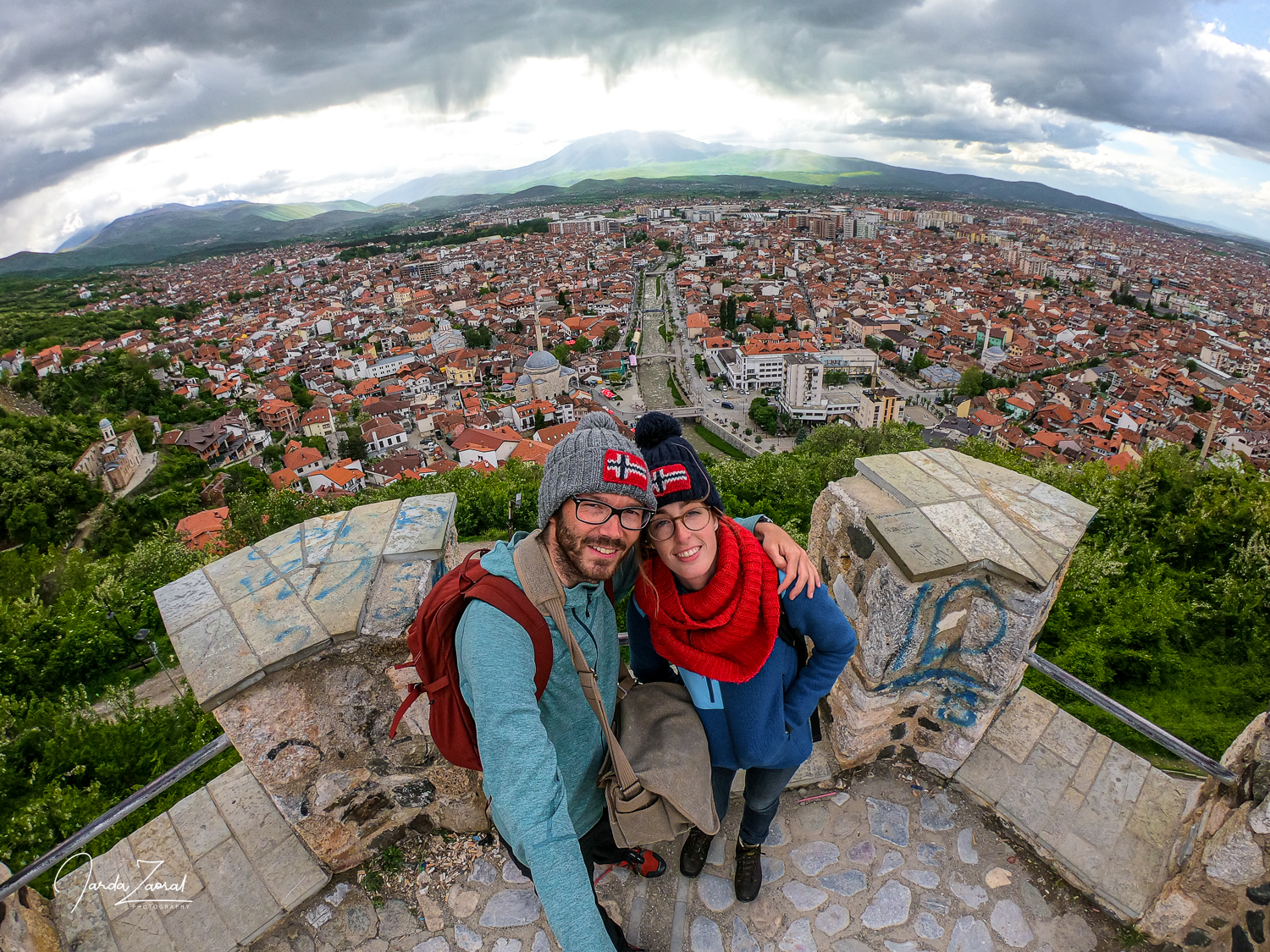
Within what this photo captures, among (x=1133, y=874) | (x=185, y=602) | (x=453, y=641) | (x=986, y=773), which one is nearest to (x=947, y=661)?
(x=986, y=773)

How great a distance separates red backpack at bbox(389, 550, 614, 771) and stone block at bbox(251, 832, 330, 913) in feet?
4.47

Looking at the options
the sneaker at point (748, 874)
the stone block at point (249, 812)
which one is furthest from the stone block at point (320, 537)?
the sneaker at point (748, 874)

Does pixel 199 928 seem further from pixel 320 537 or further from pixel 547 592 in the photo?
pixel 547 592

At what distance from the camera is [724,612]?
65.5 inches

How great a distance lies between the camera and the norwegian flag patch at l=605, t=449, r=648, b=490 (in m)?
1.38

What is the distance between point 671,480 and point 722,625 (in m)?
0.44

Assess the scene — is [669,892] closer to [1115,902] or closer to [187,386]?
[1115,902]

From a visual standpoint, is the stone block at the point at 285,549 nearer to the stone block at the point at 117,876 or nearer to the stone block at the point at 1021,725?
the stone block at the point at 117,876

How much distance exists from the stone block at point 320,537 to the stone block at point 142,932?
4.34ft

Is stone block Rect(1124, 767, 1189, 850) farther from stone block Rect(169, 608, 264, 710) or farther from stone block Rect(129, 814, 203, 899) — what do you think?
stone block Rect(129, 814, 203, 899)

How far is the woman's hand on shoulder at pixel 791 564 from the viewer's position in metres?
1.78

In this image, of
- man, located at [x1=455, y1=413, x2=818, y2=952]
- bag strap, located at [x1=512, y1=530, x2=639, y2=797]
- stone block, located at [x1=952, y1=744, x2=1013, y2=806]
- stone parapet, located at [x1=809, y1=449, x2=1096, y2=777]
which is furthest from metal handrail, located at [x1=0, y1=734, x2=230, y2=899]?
stone block, located at [x1=952, y1=744, x2=1013, y2=806]

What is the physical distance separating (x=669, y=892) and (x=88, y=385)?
154ft

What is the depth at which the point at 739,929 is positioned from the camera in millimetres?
2148
